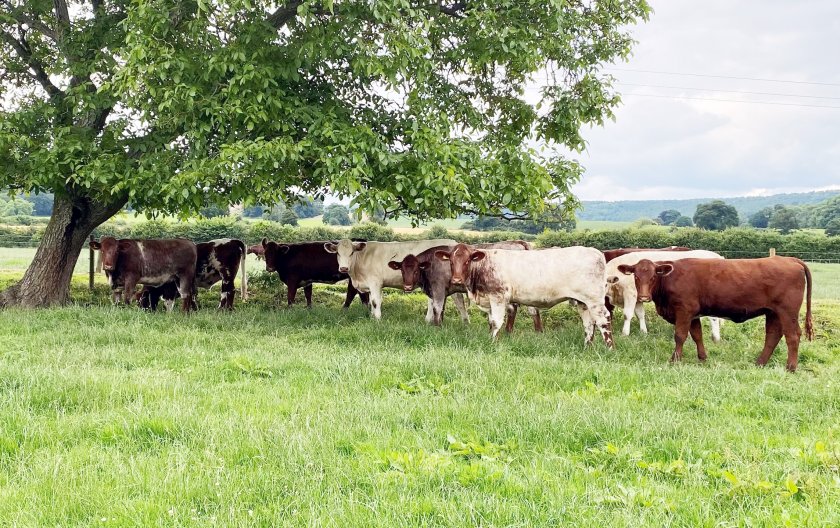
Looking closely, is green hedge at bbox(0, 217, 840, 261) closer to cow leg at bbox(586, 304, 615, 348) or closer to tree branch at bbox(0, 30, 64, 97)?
tree branch at bbox(0, 30, 64, 97)

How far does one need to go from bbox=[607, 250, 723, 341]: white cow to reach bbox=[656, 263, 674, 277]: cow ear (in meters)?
2.61

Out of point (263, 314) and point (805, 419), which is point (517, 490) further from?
point (263, 314)

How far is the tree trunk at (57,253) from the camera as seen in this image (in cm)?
1428

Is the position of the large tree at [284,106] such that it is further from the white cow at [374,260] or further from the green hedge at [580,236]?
the green hedge at [580,236]

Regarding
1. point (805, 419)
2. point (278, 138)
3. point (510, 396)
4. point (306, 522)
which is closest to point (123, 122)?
point (278, 138)

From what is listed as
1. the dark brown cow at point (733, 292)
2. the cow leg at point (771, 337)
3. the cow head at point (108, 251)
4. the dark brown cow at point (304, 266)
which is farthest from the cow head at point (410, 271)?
the cow head at point (108, 251)

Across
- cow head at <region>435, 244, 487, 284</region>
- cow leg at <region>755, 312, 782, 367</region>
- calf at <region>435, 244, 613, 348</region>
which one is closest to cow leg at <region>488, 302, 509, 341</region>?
calf at <region>435, 244, 613, 348</region>

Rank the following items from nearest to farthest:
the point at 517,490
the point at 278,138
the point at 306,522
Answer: the point at 306,522, the point at 517,490, the point at 278,138

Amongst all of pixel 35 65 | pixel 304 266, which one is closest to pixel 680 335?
pixel 304 266

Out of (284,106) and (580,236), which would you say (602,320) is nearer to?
(284,106)

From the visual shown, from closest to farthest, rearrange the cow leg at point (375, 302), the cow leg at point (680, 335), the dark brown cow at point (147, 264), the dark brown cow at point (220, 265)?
the cow leg at point (680, 335) → the cow leg at point (375, 302) → the dark brown cow at point (147, 264) → the dark brown cow at point (220, 265)

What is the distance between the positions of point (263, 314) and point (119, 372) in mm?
5470

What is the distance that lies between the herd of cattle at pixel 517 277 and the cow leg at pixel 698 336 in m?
0.02

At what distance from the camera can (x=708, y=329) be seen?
44.3 feet
